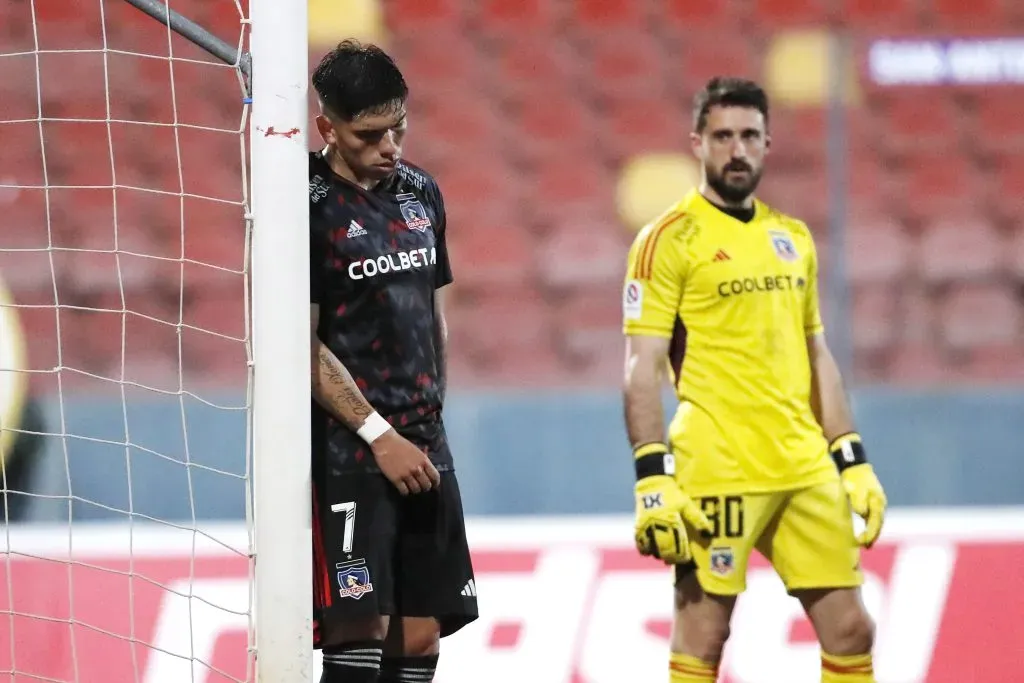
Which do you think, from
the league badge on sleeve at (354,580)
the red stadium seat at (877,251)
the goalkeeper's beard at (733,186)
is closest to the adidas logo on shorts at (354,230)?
the league badge on sleeve at (354,580)

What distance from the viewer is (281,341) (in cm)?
217

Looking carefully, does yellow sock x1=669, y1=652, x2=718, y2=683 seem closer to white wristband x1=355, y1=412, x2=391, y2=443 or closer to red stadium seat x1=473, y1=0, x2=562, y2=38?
white wristband x1=355, y1=412, x2=391, y2=443

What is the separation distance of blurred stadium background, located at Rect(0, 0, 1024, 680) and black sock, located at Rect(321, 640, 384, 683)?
1.83 m

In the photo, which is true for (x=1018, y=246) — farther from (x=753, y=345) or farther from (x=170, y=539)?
(x=170, y=539)

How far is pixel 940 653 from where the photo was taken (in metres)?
3.59

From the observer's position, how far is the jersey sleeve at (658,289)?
116 inches

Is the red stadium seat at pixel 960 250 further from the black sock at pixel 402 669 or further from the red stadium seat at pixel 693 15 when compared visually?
the black sock at pixel 402 669

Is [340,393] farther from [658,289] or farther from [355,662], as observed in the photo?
[658,289]

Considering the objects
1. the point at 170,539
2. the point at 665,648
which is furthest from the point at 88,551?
the point at 665,648

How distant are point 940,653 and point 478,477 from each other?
1345 mm

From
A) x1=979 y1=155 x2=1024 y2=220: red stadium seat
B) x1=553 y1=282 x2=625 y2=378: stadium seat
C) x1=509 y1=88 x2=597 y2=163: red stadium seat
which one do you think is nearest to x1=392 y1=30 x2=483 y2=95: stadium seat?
x1=509 y1=88 x2=597 y2=163: red stadium seat

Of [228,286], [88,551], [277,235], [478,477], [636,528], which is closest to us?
[277,235]

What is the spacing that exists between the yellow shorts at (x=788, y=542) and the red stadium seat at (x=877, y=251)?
1.90 metres

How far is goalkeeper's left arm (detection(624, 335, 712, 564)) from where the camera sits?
2822 mm
